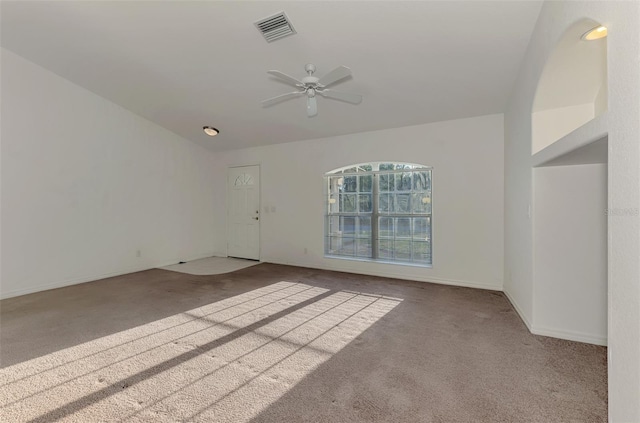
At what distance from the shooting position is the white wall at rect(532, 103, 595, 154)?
257 centimetres

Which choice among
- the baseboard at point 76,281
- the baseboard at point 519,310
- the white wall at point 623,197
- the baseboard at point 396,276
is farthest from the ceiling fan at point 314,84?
the baseboard at point 76,281

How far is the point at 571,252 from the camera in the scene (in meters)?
2.62

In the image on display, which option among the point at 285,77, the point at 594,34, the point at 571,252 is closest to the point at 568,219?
the point at 571,252

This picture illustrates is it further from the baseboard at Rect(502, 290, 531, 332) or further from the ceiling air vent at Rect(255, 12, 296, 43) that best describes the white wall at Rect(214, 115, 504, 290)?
the ceiling air vent at Rect(255, 12, 296, 43)

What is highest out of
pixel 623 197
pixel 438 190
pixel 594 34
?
pixel 594 34

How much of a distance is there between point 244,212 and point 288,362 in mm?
4691

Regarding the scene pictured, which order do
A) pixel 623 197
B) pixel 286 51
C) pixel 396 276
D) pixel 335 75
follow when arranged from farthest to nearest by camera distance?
1. pixel 396 276
2. pixel 286 51
3. pixel 335 75
4. pixel 623 197

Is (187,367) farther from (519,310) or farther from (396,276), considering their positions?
(396,276)

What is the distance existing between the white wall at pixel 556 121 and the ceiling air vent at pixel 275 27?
7.68 feet

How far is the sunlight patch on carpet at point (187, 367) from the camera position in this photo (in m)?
1.77

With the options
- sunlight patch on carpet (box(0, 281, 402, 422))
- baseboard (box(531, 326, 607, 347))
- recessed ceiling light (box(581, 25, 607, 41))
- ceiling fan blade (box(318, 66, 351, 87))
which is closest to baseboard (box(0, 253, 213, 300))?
sunlight patch on carpet (box(0, 281, 402, 422))

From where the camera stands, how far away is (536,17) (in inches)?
94.9

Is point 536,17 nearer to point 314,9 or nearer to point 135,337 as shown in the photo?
point 314,9

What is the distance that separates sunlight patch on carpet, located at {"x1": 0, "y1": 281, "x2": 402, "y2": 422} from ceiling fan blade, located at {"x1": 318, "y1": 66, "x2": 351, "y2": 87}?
2345 mm
